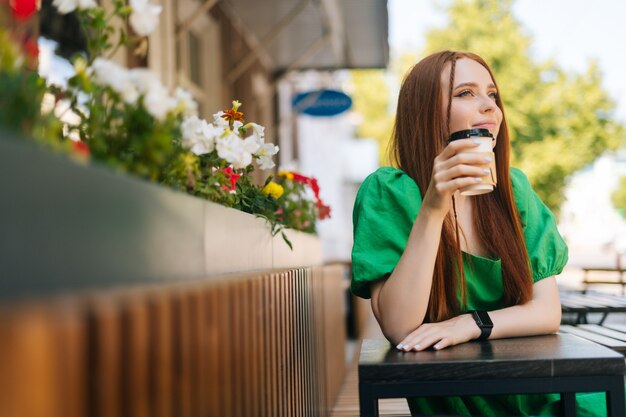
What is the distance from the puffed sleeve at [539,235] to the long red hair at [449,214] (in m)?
0.07

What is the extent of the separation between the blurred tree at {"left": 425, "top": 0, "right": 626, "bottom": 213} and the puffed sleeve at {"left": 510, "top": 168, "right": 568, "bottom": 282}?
20387mm

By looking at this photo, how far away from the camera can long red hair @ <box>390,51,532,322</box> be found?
6.88ft

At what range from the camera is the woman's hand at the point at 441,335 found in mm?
1799

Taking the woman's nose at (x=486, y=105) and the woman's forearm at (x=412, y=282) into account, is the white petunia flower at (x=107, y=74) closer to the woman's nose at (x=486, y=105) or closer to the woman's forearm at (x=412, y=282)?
the woman's forearm at (x=412, y=282)

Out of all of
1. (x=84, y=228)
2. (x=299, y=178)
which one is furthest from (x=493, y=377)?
(x=299, y=178)

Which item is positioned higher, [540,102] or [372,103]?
[372,103]

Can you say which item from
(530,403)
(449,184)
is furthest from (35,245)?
(530,403)

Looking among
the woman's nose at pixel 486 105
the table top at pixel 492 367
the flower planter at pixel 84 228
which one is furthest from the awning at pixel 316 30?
the flower planter at pixel 84 228

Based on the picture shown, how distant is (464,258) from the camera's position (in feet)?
7.03

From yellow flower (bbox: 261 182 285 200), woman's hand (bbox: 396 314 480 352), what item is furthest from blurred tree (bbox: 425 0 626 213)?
woman's hand (bbox: 396 314 480 352)

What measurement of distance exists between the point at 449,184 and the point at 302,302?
1.03 m

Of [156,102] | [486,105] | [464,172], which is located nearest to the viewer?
[156,102]

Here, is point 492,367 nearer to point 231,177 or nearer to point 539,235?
point 539,235

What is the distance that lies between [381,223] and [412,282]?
0.25 m
